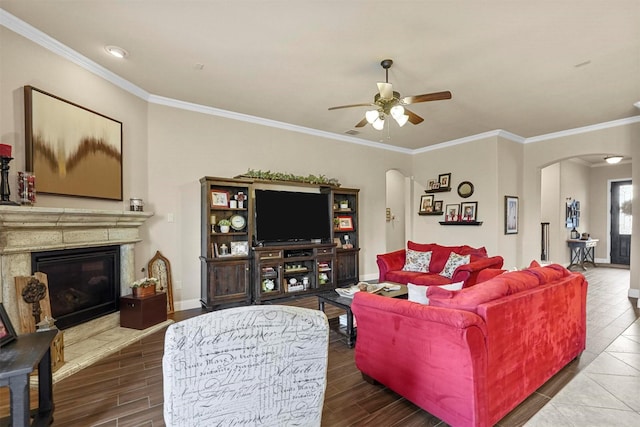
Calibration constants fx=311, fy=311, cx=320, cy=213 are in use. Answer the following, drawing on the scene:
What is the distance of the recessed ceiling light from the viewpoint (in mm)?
2986

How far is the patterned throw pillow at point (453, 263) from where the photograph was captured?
15.0ft

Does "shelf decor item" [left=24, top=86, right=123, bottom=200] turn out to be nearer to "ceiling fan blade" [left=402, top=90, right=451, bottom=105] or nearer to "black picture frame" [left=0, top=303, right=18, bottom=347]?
"black picture frame" [left=0, top=303, right=18, bottom=347]

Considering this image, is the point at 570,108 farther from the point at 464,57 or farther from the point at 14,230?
the point at 14,230

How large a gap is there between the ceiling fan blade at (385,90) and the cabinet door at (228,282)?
2.85 meters

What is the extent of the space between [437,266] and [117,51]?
497 cm

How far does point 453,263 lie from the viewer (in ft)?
15.2

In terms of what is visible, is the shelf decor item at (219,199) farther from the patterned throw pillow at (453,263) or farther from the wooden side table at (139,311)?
the patterned throw pillow at (453,263)

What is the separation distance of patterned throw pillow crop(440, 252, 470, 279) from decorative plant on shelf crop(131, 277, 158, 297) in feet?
13.1

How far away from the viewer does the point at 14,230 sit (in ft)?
8.31

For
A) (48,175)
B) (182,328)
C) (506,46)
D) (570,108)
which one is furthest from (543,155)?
(48,175)

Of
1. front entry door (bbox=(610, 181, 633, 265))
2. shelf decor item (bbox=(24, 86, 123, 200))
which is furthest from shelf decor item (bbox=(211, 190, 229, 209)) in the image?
Result: front entry door (bbox=(610, 181, 633, 265))

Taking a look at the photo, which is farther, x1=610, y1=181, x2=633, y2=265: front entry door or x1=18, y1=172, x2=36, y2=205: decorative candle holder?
x1=610, y1=181, x2=633, y2=265: front entry door

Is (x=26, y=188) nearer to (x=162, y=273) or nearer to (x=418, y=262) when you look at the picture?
(x=162, y=273)

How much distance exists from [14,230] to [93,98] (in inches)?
63.8
